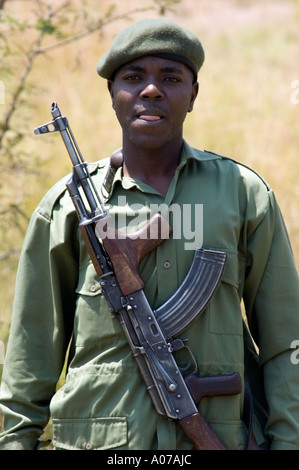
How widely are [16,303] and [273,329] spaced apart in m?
0.98

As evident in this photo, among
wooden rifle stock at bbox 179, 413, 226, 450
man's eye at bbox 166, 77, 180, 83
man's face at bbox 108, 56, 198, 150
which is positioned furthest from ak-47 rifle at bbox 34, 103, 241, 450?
man's eye at bbox 166, 77, 180, 83

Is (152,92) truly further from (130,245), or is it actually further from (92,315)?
(92,315)

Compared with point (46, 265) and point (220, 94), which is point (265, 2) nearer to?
point (220, 94)

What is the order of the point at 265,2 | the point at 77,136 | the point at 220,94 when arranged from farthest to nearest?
1. the point at 265,2
2. the point at 220,94
3. the point at 77,136

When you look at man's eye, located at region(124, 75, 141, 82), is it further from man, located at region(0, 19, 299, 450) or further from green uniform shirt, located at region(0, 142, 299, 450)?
green uniform shirt, located at region(0, 142, 299, 450)

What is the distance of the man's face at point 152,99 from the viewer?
2.87 meters

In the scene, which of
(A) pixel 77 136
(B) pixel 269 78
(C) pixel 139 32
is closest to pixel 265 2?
(B) pixel 269 78

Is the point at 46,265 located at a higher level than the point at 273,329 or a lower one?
higher

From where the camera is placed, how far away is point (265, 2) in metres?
14.0

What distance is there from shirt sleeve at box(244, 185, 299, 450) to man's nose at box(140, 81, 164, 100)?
0.54 m

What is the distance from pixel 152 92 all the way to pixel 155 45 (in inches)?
7.1

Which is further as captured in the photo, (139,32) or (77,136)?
(77,136)

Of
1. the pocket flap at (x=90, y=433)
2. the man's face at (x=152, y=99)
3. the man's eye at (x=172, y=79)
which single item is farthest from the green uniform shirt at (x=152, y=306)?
the man's eye at (x=172, y=79)

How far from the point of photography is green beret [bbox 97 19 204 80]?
9.45 ft
